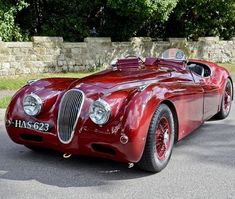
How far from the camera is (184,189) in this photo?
4176mm

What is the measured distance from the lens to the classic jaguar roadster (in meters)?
4.35

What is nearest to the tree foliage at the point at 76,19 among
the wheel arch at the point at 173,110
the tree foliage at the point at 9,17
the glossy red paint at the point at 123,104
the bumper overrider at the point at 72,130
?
the tree foliage at the point at 9,17

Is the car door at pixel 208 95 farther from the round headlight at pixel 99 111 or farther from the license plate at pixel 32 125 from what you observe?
the license plate at pixel 32 125

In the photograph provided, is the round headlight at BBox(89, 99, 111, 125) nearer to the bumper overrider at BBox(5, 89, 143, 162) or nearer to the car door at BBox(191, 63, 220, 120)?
the bumper overrider at BBox(5, 89, 143, 162)

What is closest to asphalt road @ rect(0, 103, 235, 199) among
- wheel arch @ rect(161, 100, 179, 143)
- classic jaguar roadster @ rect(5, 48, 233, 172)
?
classic jaguar roadster @ rect(5, 48, 233, 172)

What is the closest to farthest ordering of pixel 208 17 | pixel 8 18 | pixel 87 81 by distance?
pixel 87 81 < pixel 8 18 < pixel 208 17

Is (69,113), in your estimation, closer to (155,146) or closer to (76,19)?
(155,146)

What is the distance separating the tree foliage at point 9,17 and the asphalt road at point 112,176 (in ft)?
28.6

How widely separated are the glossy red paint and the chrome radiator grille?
0.18 ft

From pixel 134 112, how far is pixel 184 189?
90 centimetres

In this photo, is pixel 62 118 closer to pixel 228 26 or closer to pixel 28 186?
pixel 28 186

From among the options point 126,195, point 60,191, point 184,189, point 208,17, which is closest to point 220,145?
point 184,189

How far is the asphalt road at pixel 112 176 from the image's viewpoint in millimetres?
4086

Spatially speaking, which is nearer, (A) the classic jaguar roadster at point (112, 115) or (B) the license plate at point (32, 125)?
(A) the classic jaguar roadster at point (112, 115)
